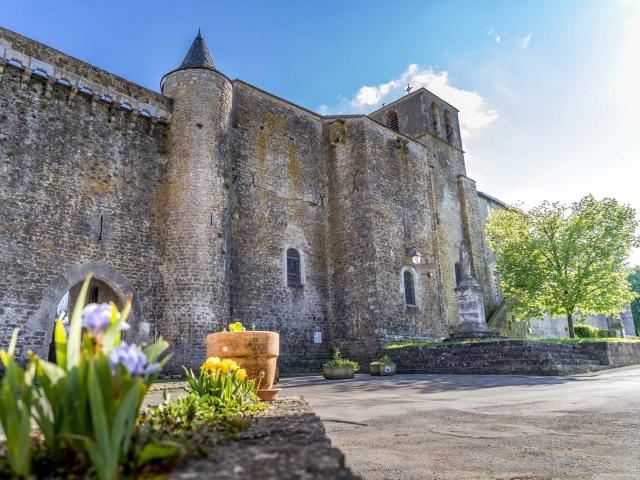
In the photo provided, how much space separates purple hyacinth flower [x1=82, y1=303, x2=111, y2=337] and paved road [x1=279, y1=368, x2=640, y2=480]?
2.42 m

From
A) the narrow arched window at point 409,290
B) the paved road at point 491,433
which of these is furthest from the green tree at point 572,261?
the paved road at point 491,433

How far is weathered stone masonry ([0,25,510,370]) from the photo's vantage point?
1300cm

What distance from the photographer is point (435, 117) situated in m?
28.8

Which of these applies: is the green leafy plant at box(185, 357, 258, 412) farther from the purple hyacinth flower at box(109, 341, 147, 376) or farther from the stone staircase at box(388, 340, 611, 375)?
the stone staircase at box(388, 340, 611, 375)

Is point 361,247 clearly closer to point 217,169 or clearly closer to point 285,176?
point 285,176

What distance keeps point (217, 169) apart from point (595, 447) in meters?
14.1

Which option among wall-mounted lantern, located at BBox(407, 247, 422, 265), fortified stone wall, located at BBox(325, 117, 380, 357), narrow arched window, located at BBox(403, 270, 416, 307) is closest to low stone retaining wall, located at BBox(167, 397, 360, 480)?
fortified stone wall, located at BBox(325, 117, 380, 357)

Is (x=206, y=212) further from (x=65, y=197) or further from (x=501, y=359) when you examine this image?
(x=501, y=359)

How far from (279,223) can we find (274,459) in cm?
1741

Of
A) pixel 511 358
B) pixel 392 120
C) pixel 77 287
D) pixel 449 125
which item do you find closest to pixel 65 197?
pixel 77 287

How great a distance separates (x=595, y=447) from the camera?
4125 mm

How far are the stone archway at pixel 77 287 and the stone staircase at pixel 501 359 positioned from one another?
9.12 metres

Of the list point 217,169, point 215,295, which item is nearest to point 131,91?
point 217,169

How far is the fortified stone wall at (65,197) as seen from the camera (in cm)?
1235
